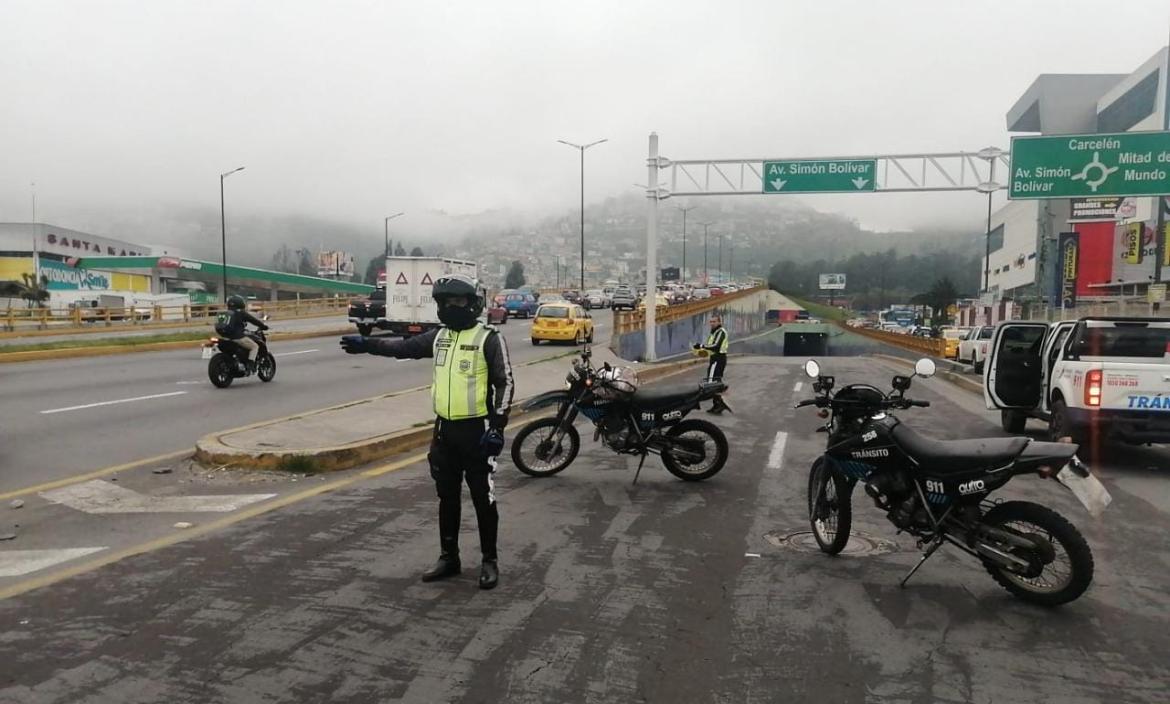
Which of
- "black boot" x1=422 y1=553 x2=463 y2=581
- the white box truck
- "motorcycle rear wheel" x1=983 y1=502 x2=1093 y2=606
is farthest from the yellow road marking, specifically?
the white box truck

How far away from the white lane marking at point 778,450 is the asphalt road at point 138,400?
265 inches

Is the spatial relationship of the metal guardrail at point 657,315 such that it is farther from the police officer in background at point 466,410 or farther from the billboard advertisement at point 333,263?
the billboard advertisement at point 333,263

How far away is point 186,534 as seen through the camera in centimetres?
643

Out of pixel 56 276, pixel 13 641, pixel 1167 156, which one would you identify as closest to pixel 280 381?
pixel 13 641

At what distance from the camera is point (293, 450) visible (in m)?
8.91

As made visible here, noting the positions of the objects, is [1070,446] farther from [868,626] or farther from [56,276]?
[56,276]

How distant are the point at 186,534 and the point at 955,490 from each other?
5.27 meters

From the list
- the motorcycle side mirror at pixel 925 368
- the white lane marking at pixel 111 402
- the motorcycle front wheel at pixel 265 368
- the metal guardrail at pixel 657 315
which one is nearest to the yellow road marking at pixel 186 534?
the motorcycle side mirror at pixel 925 368

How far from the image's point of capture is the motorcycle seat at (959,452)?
5129mm

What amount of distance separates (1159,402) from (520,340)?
26.0 meters

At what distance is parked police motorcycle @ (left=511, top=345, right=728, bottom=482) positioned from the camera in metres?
8.56

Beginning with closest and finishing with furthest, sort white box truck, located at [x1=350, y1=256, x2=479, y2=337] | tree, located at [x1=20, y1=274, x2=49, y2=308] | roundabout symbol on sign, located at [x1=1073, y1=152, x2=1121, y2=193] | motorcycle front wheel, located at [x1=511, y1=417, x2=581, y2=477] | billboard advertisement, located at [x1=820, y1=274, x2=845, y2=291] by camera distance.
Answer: motorcycle front wheel, located at [x1=511, y1=417, x2=581, y2=477]
roundabout symbol on sign, located at [x1=1073, y1=152, x2=1121, y2=193]
white box truck, located at [x1=350, y1=256, x2=479, y2=337]
tree, located at [x1=20, y1=274, x2=49, y2=308]
billboard advertisement, located at [x1=820, y1=274, x2=845, y2=291]

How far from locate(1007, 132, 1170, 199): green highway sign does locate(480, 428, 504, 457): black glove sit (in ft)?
72.4

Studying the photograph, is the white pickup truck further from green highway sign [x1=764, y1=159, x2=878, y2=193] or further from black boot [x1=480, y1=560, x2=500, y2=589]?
green highway sign [x1=764, y1=159, x2=878, y2=193]
